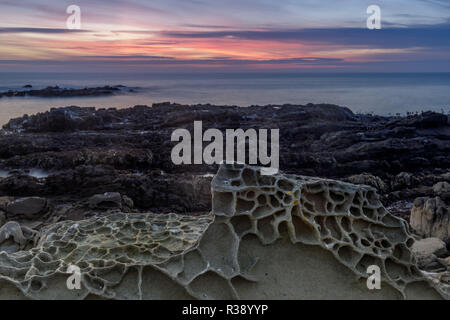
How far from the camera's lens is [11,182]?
9523 millimetres

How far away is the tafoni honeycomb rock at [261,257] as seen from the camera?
12.0ft

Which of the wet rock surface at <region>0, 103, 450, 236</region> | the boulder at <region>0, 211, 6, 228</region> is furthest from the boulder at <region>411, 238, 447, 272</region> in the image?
the boulder at <region>0, 211, 6, 228</region>

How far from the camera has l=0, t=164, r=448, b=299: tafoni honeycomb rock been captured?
144 inches

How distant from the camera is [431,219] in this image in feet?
22.7

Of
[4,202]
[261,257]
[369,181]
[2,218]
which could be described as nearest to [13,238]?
[2,218]

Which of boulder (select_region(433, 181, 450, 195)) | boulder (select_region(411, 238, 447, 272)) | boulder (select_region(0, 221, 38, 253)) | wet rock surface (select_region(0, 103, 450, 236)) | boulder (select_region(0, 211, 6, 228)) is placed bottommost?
boulder (select_region(411, 238, 447, 272))

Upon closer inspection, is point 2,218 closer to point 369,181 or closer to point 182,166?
point 182,166

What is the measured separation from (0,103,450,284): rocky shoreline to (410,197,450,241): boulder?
2 centimetres

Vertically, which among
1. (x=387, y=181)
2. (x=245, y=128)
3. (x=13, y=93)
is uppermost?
(x=13, y=93)

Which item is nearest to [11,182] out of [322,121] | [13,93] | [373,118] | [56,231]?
Result: [56,231]

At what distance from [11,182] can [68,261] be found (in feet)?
21.5

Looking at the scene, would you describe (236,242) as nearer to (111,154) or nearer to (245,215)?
(245,215)

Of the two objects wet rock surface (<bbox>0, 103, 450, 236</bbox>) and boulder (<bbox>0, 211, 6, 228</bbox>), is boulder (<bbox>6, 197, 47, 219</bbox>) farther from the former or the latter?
wet rock surface (<bbox>0, 103, 450, 236</bbox>)

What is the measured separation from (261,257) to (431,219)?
15.3 ft
